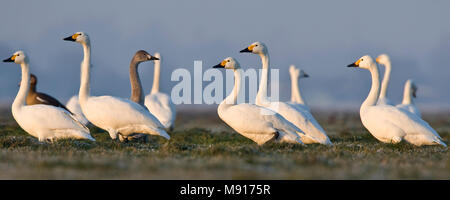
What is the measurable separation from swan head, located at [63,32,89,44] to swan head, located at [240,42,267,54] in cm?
380

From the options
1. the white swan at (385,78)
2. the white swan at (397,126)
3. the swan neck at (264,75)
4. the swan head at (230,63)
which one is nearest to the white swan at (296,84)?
the white swan at (385,78)

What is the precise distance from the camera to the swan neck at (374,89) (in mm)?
12531

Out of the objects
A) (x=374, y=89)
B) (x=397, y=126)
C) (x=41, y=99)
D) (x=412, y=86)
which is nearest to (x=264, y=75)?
(x=374, y=89)

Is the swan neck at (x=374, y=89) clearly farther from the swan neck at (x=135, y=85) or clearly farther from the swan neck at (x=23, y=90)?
the swan neck at (x=23, y=90)

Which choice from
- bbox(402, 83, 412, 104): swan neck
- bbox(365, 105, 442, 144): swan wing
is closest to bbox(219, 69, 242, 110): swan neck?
bbox(365, 105, 442, 144): swan wing

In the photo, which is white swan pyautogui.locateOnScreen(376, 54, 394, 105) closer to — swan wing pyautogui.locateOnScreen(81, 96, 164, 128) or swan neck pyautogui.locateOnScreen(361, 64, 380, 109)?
swan neck pyautogui.locateOnScreen(361, 64, 380, 109)

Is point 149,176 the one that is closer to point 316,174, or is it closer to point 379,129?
point 316,174

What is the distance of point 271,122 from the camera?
1074 centimetres

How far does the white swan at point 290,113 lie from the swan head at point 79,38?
382 cm

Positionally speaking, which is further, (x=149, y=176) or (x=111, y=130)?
(x=111, y=130)

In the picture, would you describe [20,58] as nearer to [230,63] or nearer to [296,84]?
[230,63]

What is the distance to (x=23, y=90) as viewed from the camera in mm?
11953
